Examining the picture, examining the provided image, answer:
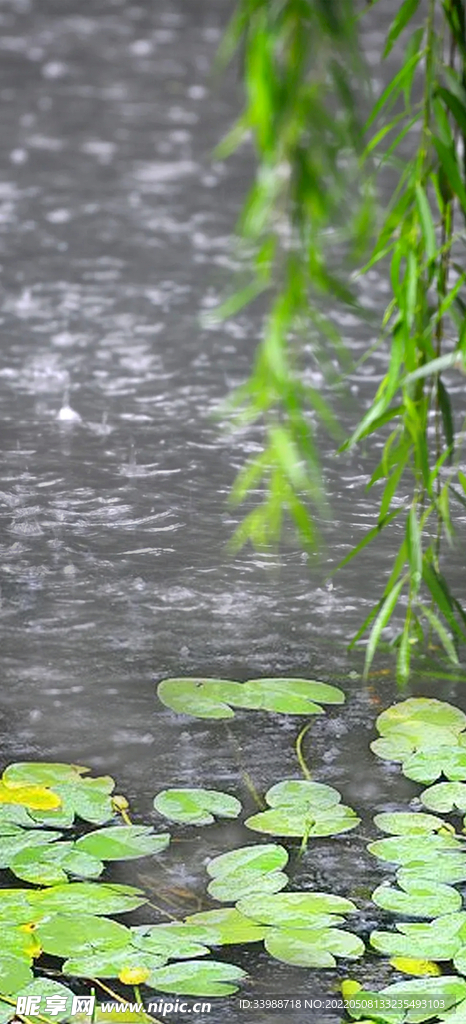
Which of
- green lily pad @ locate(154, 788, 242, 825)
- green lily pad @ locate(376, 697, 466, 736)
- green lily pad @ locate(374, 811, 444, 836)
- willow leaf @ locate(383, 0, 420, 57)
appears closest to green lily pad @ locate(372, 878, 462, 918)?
green lily pad @ locate(374, 811, 444, 836)

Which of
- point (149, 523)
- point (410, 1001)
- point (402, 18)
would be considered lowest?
point (410, 1001)

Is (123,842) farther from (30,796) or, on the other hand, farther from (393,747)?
(393,747)

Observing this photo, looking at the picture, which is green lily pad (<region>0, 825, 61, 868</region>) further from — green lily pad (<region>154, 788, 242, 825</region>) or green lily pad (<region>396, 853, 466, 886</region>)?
green lily pad (<region>396, 853, 466, 886</region>)

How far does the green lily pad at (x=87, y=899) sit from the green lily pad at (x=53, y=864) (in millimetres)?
18

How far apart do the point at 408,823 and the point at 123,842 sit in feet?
0.96

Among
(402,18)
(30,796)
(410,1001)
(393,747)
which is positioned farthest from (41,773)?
(402,18)

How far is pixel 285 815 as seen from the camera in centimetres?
173

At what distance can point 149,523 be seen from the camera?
8.23 feet

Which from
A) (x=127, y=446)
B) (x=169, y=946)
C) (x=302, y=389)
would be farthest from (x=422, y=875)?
(x=127, y=446)

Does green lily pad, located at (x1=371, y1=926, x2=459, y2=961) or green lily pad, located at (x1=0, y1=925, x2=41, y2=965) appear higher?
green lily pad, located at (x1=0, y1=925, x2=41, y2=965)

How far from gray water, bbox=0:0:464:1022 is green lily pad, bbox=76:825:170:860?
20 millimetres

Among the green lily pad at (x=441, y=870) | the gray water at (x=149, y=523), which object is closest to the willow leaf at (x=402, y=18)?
the gray water at (x=149, y=523)

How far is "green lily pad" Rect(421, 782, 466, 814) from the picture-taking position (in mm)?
1750

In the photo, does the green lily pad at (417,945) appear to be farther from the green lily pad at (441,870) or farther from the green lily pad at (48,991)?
the green lily pad at (48,991)
